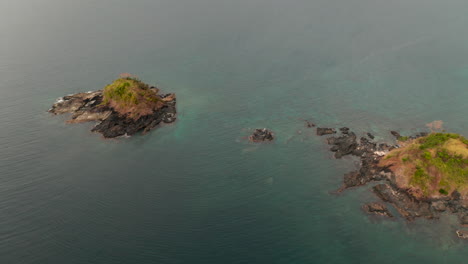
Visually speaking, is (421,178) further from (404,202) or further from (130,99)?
(130,99)

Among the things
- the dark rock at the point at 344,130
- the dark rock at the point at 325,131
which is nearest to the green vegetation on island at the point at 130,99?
the dark rock at the point at 325,131

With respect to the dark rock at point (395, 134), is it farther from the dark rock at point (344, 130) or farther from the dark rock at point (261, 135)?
the dark rock at point (261, 135)

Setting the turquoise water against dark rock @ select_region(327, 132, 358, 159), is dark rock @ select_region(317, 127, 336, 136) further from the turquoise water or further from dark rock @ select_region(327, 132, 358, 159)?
the turquoise water

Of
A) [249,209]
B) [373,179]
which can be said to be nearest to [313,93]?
[373,179]

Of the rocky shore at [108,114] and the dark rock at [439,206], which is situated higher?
the rocky shore at [108,114]

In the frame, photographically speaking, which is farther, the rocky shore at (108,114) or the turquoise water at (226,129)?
the rocky shore at (108,114)

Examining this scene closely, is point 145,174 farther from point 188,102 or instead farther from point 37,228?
point 188,102
